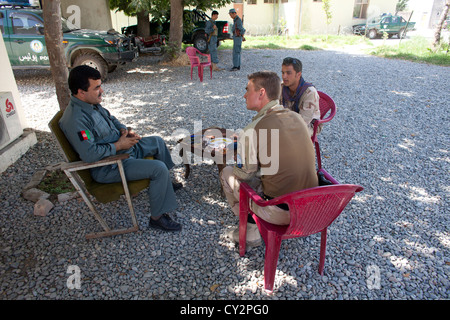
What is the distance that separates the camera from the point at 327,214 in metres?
1.90

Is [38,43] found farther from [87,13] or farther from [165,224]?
[165,224]

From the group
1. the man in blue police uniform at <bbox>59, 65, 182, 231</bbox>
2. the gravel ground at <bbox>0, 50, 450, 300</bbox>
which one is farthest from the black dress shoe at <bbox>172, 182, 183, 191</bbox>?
the man in blue police uniform at <bbox>59, 65, 182, 231</bbox>

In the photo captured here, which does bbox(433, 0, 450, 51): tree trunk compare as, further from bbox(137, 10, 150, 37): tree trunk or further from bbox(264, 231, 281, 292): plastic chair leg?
bbox(264, 231, 281, 292): plastic chair leg

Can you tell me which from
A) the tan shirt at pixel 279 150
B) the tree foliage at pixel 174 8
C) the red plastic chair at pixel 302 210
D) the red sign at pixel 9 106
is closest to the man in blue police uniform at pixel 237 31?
the tree foliage at pixel 174 8

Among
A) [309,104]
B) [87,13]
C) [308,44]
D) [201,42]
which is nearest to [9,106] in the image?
A: [309,104]

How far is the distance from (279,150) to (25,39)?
8.12 metres

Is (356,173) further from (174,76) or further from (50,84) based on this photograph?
(50,84)

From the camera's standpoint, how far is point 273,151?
189 centimetres

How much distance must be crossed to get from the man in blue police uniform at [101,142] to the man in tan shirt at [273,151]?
812 millimetres

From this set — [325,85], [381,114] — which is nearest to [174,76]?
[325,85]

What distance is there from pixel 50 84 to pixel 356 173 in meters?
7.82

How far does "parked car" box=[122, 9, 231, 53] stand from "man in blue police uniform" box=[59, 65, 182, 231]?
34.1ft

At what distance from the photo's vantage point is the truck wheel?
7473 mm

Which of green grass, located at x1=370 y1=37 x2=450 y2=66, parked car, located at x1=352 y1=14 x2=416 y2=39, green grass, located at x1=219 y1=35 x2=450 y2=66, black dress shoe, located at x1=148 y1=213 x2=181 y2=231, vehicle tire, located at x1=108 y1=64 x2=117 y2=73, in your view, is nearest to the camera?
black dress shoe, located at x1=148 y1=213 x2=181 y2=231
